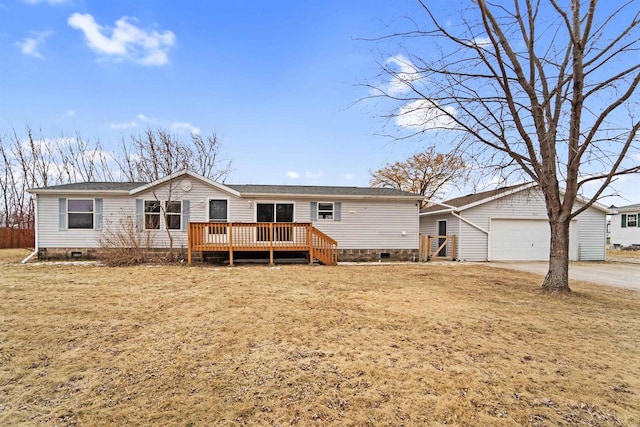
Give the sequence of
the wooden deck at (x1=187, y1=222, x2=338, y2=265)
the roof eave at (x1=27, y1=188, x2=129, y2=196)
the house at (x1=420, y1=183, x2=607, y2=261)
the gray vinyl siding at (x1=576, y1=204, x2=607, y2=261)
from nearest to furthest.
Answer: the wooden deck at (x1=187, y1=222, x2=338, y2=265) → the roof eave at (x1=27, y1=188, x2=129, y2=196) → the house at (x1=420, y1=183, x2=607, y2=261) → the gray vinyl siding at (x1=576, y1=204, x2=607, y2=261)

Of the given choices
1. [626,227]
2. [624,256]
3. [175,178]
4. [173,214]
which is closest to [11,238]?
[173,214]

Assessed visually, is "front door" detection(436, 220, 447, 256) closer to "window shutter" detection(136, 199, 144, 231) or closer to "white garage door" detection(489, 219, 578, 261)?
"white garage door" detection(489, 219, 578, 261)

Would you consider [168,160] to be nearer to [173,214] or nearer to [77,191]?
[77,191]

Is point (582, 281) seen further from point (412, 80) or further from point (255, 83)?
point (255, 83)

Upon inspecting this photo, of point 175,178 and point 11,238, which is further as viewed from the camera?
point 11,238

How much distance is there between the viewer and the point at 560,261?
6887mm

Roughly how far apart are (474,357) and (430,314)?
1669mm

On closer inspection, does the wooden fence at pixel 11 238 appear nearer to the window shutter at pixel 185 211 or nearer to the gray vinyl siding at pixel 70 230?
the gray vinyl siding at pixel 70 230

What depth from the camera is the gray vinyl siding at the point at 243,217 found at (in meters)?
11.9

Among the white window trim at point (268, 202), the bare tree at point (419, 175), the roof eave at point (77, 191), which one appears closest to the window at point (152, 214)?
the roof eave at point (77, 191)

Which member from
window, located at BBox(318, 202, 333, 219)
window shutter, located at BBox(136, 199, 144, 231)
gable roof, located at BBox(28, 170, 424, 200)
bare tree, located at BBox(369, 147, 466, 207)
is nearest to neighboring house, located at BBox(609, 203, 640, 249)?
bare tree, located at BBox(369, 147, 466, 207)

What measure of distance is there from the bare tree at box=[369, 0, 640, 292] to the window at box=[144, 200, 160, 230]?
9.36m

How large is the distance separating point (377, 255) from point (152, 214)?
892 cm

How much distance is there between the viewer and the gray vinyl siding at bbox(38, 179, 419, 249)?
39.0ft
